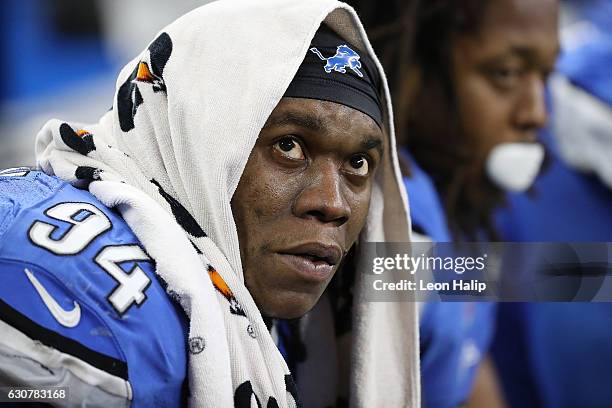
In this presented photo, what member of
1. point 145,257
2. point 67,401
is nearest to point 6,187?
point 145,257

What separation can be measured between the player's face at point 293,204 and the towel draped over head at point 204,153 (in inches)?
2.0

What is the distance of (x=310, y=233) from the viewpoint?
168 cm

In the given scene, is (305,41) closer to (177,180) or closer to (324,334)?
(177,180)

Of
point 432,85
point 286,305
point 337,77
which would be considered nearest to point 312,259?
point 286,305

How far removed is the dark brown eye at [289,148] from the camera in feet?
5.59

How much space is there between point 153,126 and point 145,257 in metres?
0.31

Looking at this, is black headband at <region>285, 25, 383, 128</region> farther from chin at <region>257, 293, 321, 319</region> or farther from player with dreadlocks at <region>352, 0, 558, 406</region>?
player with dreadlocks at <region>352, 0, 558, 406</region>

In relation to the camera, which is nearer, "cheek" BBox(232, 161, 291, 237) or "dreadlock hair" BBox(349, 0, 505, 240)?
"cheek" BBox(232, 161, 291, 237)

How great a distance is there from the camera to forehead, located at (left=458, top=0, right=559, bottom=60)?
319cm

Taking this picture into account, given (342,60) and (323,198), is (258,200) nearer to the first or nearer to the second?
(323,198)

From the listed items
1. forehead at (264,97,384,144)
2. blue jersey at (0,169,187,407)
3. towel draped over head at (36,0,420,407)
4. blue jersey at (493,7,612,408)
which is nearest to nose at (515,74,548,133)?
blue jersey at (493,7,612,408)

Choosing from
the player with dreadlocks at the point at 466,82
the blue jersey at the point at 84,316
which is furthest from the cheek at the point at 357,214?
the player with dreadlocks at the point at 466,82

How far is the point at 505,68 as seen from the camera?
10.5ft

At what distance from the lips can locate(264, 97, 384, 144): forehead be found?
0.21 m
